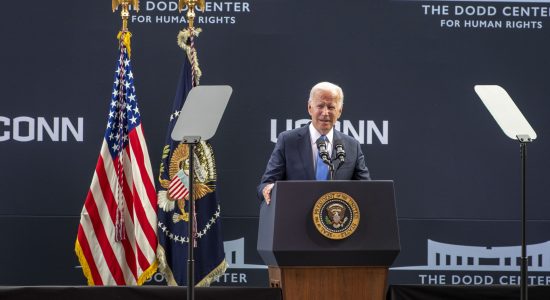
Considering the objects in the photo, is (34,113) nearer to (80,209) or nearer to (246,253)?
(80,209)

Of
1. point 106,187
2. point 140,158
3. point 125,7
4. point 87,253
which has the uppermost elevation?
point 125,7

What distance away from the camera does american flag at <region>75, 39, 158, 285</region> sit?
21.0ft

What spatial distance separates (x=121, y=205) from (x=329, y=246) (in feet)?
6.87

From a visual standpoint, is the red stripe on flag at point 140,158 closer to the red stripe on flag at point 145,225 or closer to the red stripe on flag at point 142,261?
the red stripe on flag at point 145,225

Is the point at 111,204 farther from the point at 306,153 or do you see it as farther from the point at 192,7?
the point at 306,153

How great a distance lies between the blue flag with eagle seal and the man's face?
1.15 m

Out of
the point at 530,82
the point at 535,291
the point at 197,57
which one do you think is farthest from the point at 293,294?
the point at 530,82

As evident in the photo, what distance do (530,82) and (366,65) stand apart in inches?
49.3

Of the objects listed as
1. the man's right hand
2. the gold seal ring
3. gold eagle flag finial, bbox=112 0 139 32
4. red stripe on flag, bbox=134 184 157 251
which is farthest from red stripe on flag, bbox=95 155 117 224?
the gold seal ring

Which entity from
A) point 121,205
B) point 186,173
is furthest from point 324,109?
point 121,205

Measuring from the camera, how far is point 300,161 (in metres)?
5.64

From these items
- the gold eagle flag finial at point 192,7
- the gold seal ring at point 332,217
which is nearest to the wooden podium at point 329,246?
the gold seal ring at point 332,217

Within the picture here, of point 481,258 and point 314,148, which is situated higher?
point 314,148

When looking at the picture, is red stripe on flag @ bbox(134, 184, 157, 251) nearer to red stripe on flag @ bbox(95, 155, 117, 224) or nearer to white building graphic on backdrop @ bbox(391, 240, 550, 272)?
red stripe on flag @ bbox(95, 155, 117, 224)
